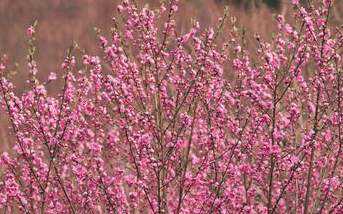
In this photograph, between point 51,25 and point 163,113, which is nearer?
point 163,113

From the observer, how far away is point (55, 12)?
43.8 m

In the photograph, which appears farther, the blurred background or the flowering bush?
the blurred background

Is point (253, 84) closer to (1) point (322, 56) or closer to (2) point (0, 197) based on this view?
(1) point (322, 56)

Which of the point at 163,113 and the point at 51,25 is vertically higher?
the point at 51,25

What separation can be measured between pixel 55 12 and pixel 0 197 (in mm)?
35990

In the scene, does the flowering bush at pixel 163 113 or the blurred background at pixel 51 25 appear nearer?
the flowering bush at pixel 163 113

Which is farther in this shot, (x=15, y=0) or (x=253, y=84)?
(x=15, y=0)

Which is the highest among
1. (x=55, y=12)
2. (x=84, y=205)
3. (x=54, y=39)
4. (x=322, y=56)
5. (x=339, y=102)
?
(x=55, y=12)

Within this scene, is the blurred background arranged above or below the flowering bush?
above

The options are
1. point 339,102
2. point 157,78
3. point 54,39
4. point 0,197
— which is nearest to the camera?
point 339,102

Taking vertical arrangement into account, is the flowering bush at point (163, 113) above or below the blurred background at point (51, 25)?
below

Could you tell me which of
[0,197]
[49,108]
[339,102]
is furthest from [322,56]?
[0,197]

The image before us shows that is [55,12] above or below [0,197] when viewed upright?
above

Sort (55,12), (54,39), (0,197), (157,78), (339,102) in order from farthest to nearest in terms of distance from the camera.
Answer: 1. (55,12)
2. (54,39)
3. (0,197)
4. (157,78)
5. (339,102)
